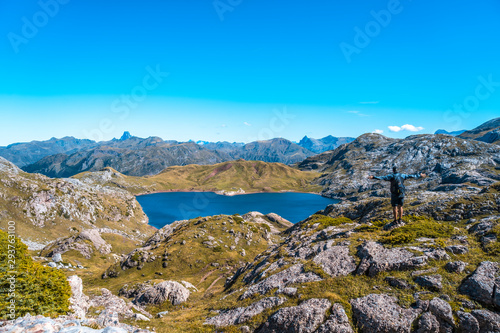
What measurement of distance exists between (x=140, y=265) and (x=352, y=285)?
2715 inches

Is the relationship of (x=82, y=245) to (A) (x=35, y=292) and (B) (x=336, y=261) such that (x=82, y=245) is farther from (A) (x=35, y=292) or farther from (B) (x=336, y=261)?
(B) (x=336, y=261)

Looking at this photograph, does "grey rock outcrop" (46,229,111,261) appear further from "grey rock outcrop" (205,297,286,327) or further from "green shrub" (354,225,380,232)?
"green shrub" (354,225,380,232)

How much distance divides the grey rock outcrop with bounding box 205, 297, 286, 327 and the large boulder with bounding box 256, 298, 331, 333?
1.52 metres

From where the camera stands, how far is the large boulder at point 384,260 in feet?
64.1

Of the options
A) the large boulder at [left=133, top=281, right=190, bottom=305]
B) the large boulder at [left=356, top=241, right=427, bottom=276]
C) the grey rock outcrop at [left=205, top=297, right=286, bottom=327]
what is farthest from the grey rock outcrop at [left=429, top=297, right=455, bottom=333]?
the large boulder at [left=133, top=281, right=190, bottom=305]

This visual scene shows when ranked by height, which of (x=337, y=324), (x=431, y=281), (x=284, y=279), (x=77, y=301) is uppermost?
(x=431, y=281)

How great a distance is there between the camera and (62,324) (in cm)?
1427

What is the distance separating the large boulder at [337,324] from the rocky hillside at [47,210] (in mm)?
131198

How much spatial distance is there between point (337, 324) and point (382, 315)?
3036 millimetres

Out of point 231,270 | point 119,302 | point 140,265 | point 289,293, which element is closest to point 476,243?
point 289,293

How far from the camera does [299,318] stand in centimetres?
1755

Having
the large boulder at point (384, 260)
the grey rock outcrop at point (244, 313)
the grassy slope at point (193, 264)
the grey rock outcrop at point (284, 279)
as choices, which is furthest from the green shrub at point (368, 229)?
the grassy slope at point (193, 264)

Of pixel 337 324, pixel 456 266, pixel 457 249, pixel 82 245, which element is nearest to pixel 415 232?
pixel 457 249

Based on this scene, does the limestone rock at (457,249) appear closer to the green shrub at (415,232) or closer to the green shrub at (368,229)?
the green shrub at (415,232)
